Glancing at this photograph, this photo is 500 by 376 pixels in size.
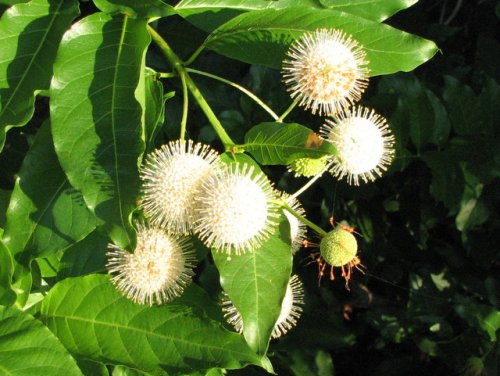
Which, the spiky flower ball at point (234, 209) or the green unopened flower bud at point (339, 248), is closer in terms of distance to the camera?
the spiky flower ball at point (234, 209)

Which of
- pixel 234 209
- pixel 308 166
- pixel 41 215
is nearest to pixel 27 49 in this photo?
pixel 41 215

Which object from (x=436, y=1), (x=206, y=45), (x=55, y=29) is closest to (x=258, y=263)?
(x=206, y=45)

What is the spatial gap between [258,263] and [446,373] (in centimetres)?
183

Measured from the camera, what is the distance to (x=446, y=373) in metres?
3.12

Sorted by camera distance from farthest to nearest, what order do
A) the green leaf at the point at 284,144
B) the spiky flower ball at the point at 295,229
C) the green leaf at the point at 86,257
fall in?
the green leaf at the point at 86,257, the spiky flower ball at the point at 295,229, the green leaf at the point at 284,144

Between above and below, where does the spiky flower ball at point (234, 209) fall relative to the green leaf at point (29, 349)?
above

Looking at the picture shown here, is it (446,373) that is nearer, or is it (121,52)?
(121,52)

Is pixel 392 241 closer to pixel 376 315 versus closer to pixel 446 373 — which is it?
pixel 376 315

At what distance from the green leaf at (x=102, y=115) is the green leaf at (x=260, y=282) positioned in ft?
0.96

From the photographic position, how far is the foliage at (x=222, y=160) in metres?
1.62

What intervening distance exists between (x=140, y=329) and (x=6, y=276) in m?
0.41

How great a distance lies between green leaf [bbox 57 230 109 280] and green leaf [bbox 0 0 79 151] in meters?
0.51

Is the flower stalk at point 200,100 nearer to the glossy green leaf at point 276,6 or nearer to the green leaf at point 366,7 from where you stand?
the glossy green leaf at point 276,6

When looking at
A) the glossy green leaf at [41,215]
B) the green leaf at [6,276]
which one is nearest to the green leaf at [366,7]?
the glossy green leaf at [41,215]
